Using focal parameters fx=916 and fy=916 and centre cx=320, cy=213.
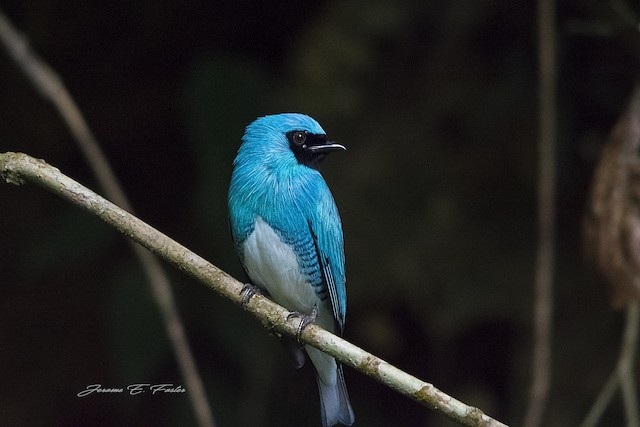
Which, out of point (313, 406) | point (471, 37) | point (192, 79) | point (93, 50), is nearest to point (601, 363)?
point (313, 406)

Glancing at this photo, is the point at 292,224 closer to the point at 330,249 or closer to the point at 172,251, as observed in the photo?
the point at 330,249

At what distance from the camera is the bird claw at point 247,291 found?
2.69 meters

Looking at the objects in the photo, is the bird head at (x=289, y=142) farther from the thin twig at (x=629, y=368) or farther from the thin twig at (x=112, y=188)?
the thin twig at (x=629, y=368)

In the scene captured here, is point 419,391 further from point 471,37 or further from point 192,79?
point 471,37

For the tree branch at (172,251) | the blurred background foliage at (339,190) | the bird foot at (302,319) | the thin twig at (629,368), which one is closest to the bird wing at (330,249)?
the bird foot at (302,319)

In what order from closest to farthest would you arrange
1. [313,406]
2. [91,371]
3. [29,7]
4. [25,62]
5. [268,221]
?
[268,221] → [25,62] → [313,406] → [29,7] → [91,371]

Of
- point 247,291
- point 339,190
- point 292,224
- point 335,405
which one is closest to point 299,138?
point 292,224

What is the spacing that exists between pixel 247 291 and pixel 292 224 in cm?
39

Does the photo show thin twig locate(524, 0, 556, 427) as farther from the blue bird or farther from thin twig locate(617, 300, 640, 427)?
the blue bird

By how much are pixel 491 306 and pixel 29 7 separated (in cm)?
317

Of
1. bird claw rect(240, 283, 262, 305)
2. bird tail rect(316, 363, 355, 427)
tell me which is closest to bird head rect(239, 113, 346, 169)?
bird claw rect(240, 283, 262, 305)

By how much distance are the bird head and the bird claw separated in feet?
1.56

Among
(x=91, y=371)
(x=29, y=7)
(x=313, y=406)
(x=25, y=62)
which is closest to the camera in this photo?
(x=25, y=62)

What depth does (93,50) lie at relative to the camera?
557 cm
